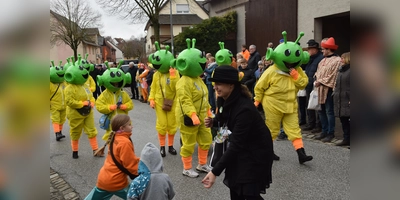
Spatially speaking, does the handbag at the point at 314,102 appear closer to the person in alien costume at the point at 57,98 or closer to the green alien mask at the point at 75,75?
the green alien mask at the point at 75,75

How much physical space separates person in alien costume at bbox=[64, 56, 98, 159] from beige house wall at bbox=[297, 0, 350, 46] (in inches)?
331

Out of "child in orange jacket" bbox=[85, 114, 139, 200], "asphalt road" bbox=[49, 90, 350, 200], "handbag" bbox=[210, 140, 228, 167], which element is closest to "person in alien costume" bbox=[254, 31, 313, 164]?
"asphalt road" bbox=[49, 90, 350, 200]

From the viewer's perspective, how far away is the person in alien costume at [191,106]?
498 centimetres

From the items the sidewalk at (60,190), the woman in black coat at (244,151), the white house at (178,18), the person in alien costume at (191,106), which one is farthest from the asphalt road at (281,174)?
the white house at (178,18)

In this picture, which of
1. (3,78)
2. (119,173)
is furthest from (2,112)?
(119,173)

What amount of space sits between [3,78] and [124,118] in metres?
2.91

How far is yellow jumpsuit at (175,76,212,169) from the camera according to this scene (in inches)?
195

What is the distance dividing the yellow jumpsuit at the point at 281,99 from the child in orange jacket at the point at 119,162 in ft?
8.38

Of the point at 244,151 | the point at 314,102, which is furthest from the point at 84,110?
the point at 314,102

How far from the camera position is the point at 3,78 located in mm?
917

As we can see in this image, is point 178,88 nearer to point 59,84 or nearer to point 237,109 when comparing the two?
point 237,109

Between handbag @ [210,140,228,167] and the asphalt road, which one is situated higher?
handbag @ [210,140,228,167]

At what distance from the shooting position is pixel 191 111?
4.86m

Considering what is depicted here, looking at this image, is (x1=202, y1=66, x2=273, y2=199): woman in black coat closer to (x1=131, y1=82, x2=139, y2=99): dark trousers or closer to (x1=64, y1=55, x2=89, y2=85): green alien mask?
(x1=64, y1=55, x2=89, y2=85): green alien mask
